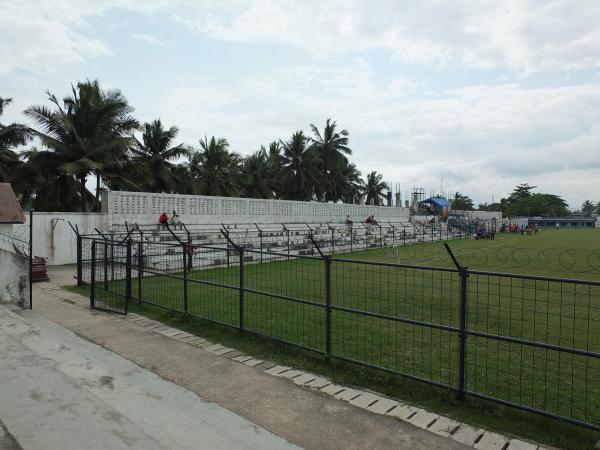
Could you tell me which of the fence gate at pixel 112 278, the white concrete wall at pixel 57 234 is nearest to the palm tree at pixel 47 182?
the white concrete wall at pixel 57 234

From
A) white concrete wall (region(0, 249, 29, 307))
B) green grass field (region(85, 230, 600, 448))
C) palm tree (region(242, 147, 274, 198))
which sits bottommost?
green grass field (region(85, 230, 600, 448))

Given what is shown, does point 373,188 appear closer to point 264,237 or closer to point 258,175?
point 258,175

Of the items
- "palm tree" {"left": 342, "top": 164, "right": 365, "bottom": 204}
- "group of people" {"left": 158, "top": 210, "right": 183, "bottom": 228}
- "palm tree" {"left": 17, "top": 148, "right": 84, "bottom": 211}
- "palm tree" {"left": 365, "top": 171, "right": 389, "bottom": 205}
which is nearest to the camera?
"group of people" {"left": 158, "top": 210, "right": 183, "bottom": 228}

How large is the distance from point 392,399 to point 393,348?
4.95 feet

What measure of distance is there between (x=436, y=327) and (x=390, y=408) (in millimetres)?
940

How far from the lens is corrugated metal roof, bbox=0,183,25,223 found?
11.9 meters

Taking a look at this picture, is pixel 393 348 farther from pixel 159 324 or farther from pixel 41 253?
pixel 41 253

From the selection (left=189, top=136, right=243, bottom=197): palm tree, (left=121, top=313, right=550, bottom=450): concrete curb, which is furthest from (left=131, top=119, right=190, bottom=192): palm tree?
(left=121, top=313, right=550, bottom=450): concrete curb

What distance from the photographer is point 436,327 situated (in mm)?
4574

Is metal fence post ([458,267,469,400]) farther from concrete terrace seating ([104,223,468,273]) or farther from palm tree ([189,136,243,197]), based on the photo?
palm tree ([189,136,243,197])

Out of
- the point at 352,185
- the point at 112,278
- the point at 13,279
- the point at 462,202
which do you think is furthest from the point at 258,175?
the point at 462,202

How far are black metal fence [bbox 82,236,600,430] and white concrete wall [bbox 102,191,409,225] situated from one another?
265 inches

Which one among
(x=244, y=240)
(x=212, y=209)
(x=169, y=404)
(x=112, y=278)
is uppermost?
(x=212, y=209)

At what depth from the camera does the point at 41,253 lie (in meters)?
15.7
